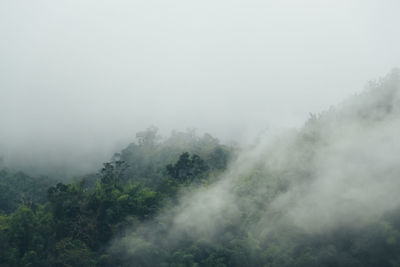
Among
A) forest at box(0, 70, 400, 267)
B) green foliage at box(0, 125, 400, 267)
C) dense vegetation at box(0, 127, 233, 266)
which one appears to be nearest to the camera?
green foliage at box(0, 125, 400, 267)

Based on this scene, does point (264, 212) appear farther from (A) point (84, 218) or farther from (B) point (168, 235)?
(A) point (84, 218)

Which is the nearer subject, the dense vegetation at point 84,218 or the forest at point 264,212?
the forest at point 264,212

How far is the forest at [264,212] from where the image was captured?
19969 millimetres

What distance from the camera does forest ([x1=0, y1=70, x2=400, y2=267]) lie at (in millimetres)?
19969

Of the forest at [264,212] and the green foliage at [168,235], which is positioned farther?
the forest at [264,212]

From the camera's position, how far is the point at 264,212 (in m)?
24.9

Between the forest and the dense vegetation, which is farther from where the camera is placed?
the dense vegetation

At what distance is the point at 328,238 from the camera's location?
2056cm

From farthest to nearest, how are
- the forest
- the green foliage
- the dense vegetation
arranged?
1. the dense vegetation
2. the forest
3. the green foliage

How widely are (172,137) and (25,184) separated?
56.9 ft

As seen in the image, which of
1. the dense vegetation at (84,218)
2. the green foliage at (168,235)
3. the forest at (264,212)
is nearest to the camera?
the green foliage at (168,235)

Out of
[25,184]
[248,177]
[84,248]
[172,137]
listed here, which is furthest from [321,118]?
[25,184]

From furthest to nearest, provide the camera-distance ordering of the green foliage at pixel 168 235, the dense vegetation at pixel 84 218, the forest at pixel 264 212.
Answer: the dense vegetation at pixel 84 218
the forest at pixel 264 212
the green foliage at pixel 168 235

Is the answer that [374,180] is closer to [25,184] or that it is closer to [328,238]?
[328,238]
